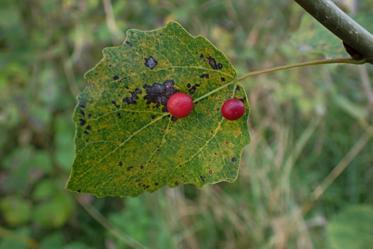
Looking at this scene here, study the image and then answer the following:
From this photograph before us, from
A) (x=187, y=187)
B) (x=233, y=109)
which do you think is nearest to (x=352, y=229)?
(x=187, y=187)

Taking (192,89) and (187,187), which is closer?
(192,89)

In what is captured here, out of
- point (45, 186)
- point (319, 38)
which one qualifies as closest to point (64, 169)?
point (45, 186)

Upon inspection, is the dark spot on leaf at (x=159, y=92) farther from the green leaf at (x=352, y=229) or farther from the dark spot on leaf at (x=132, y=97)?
the green leaf at (x=352, y=229)

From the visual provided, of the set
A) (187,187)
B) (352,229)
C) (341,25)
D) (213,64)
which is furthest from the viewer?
(187,187)

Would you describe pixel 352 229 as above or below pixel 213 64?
below

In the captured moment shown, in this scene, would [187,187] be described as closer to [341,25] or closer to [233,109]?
[233,109]

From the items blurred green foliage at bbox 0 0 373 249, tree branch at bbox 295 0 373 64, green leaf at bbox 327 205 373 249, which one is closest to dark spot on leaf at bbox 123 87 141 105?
tree branch at bbox 295 0 373 64

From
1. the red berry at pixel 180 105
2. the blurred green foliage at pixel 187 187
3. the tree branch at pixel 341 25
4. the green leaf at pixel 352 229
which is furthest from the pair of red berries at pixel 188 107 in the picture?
the green leaf at pixel 352 229
